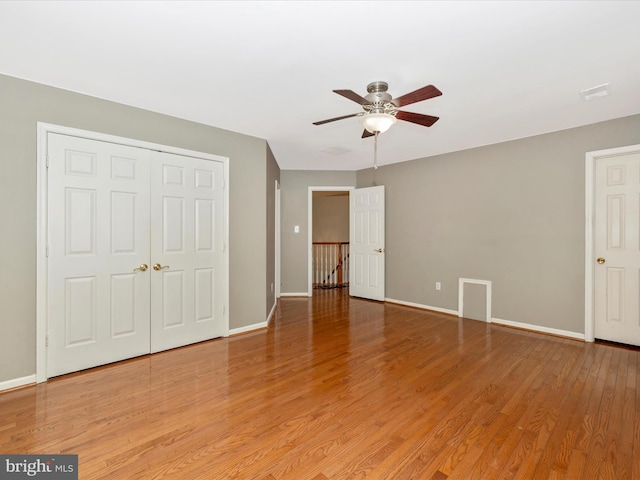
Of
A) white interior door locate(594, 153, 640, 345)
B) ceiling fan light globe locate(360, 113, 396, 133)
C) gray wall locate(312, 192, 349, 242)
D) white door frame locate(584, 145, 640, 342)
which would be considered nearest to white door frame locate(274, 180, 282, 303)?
ceiling fan light globe locate(360, 113, 396, 133)

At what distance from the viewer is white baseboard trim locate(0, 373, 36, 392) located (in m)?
2.55

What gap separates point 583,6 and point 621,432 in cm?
262

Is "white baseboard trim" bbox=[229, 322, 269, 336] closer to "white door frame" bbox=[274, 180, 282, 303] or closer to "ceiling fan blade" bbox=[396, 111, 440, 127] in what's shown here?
"white door frame" bbox=[274, 180, 282, 303]

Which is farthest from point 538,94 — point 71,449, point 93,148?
point 71,449

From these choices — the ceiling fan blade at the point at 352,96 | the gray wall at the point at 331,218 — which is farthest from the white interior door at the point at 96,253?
the gray wall at the point at 331,218

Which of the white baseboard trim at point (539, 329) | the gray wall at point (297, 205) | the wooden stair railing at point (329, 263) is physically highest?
the gray wall at point (297, 205)

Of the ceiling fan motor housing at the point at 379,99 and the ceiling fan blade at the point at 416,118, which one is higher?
the ceiling fan motor housing at the point at 379,99

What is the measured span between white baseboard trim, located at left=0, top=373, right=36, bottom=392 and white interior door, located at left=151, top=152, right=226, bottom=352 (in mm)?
957

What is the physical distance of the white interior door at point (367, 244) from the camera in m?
5.87

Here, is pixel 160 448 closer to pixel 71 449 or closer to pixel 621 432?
pixel 71 449

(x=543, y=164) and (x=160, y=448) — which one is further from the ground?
(x=543, y=164)

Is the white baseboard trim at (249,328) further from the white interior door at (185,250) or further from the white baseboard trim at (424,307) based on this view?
the white baseboard trim at (424,307)

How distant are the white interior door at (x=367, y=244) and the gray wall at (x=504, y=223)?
17 cm

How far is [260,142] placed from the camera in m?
4.21
